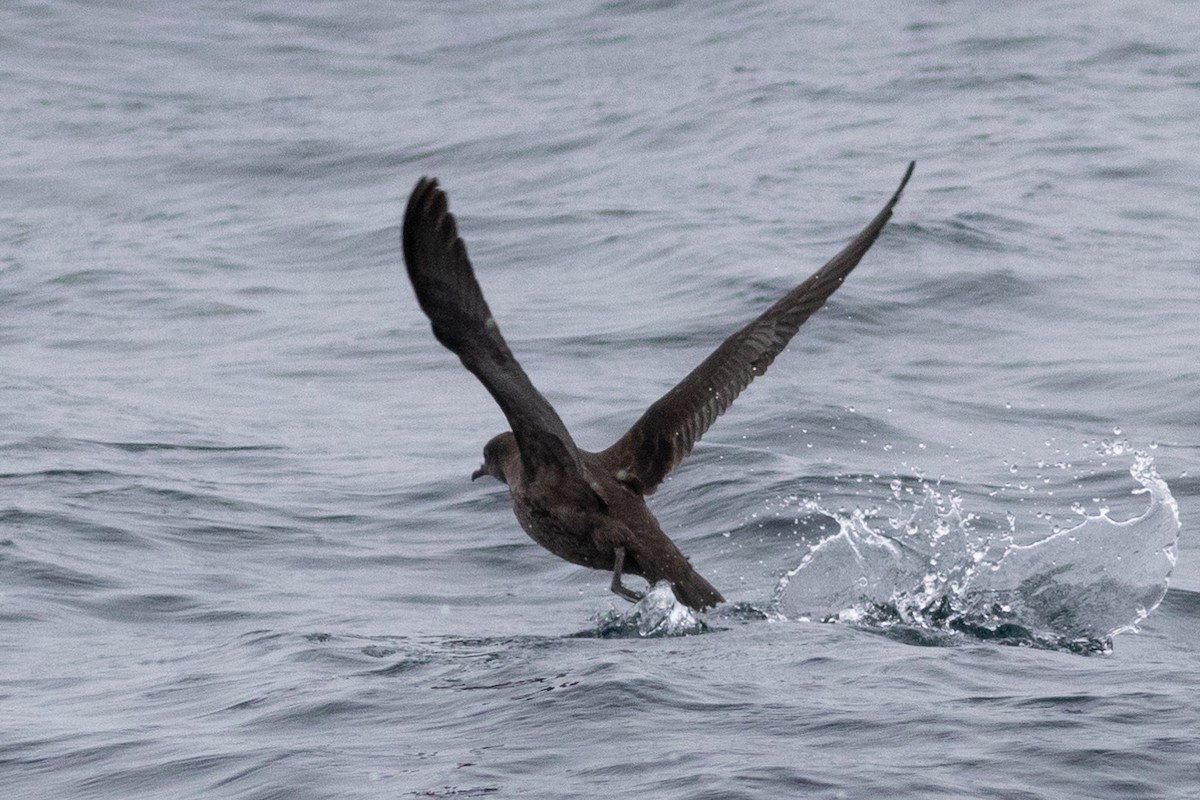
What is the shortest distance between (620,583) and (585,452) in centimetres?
66

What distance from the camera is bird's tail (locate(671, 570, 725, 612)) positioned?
7699 millimetres

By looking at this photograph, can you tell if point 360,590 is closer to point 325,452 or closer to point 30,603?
point 30,603

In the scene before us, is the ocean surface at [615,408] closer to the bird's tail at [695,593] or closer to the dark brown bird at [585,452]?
the bird's tail at [695,593]

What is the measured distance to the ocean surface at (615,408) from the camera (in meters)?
6.24

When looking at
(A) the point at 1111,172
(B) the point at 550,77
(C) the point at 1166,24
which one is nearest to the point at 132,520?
(A) the point at 1111,172

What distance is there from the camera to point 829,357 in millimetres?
12680

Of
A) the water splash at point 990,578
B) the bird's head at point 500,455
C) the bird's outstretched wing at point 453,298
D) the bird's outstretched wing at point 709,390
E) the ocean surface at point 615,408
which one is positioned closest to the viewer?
the ocean surface at point 615,408

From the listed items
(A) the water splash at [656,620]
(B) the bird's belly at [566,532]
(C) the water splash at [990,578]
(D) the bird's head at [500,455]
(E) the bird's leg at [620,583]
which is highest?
(D) the bird's head at [500,455]

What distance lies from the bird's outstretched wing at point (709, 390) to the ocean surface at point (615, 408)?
624mm

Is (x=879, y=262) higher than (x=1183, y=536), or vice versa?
(x=879, y=262)

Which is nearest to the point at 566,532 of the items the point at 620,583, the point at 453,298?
the point at 620,583

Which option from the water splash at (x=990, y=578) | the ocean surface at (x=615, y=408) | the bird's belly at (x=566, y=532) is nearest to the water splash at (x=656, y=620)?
the ocean surface at (x=615, y=408)

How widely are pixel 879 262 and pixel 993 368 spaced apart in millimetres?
2764

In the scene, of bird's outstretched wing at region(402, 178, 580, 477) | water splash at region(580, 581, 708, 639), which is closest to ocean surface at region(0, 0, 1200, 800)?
water splash at region(580, 581, 708, 639)
